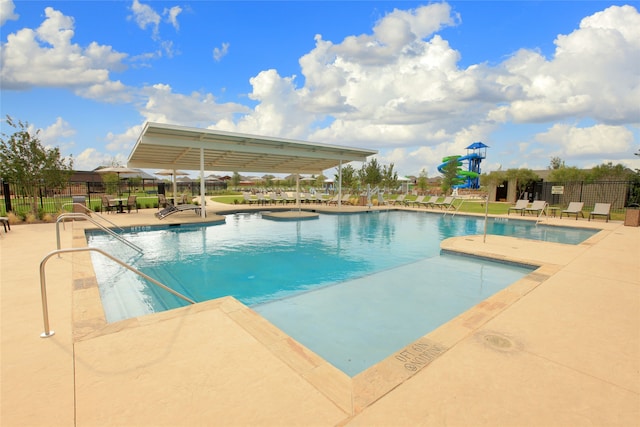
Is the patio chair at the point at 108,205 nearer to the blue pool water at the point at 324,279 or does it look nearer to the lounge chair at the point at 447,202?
the blue pool water at the point at 324,279

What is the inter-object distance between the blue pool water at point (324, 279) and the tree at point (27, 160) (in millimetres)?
3826

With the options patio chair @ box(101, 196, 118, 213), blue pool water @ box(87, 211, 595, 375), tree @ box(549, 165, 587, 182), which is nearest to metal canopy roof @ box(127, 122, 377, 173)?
patio chair @ box(101, 196, 118, 213)

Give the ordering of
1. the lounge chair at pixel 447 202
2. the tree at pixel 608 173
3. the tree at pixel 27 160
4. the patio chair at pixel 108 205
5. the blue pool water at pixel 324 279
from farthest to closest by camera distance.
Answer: the tree at pixel 608 173 → the lounge chair at pixel 447 202 → the patio chair at pixel 108 205 → the tree at pixel 27 160 → the blue pool water at pixel 324 279

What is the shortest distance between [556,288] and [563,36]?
1280 centimetres

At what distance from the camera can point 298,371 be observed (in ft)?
7.94

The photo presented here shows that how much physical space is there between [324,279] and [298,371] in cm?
393

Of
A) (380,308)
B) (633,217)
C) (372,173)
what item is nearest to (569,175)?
(633,217)

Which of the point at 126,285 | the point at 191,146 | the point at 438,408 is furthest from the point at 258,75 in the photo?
the point at 438,408

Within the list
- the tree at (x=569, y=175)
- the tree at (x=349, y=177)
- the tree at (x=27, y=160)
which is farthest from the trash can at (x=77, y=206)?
the tree at (x=569, y=175)

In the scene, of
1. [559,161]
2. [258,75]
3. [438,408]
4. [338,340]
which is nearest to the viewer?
[438,408]

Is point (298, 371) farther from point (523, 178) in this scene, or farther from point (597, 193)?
point (523, 178)

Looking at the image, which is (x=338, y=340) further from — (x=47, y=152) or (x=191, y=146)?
(x=47, y=152)

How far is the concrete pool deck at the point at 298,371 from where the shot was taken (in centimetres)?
196

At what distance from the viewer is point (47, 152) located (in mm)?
11852
